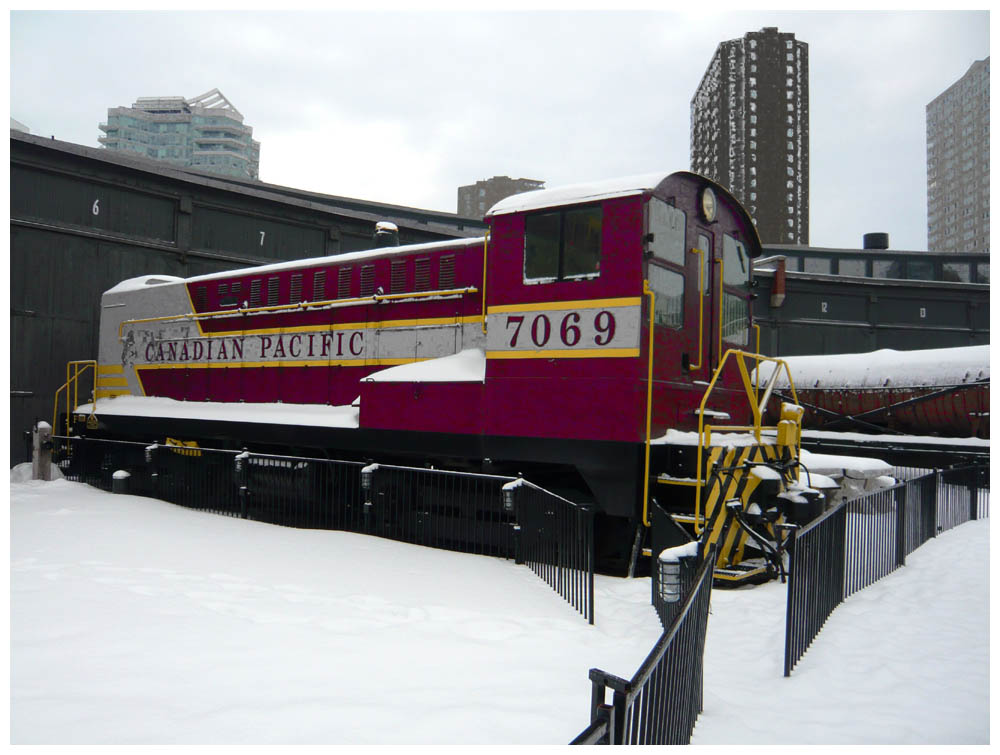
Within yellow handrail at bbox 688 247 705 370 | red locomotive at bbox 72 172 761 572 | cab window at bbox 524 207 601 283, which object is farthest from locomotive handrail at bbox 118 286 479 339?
yellow handrail at bbox 688 247 705 370

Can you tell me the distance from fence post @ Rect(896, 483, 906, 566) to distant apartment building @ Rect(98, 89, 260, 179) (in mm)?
130283

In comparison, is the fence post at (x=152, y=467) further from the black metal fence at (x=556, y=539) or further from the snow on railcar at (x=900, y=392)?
the snow on railcar at (x=900, y=392)

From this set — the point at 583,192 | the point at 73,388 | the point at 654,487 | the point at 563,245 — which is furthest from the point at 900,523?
the point at 73,388

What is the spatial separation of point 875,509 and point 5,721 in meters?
7.39

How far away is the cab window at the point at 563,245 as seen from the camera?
6.88 metres

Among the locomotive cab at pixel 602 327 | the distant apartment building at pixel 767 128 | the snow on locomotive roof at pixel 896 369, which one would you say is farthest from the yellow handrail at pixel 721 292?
the distant apartment building at pixel 767 128

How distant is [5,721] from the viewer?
2982mm

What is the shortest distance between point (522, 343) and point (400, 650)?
354 centimetres

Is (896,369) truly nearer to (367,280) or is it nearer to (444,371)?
(444,371)

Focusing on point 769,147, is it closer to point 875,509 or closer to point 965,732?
point 875,509

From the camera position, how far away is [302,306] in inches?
389

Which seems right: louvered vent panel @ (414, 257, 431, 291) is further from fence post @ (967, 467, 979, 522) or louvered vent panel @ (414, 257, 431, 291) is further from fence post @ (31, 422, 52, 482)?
fence post @ (967, 467, 979, 522)

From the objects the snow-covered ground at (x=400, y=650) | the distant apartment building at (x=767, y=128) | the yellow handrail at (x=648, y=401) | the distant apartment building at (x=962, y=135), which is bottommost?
the snow-covered ground at (x=400, y=650)

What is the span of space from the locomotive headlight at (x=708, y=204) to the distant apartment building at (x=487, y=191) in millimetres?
68986
